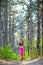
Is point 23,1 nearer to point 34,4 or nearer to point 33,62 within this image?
point 34,4

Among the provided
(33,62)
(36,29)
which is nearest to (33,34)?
(36,29)

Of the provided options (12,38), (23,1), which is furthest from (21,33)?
(23,1)

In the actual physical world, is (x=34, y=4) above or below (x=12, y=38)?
above

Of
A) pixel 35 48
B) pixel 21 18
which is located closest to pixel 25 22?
pixel 21 18

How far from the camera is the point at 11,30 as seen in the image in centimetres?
505

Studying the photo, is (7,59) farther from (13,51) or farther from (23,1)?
(23,1)

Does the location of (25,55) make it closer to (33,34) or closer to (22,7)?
(33,34)

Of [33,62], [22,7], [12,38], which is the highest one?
[22,7]

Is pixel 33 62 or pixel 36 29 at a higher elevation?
pixel 36 29

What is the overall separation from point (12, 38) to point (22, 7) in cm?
46

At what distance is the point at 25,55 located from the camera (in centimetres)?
496

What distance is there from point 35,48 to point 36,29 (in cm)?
27

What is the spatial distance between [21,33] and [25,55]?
316 millimetres

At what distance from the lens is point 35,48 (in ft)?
16.3
